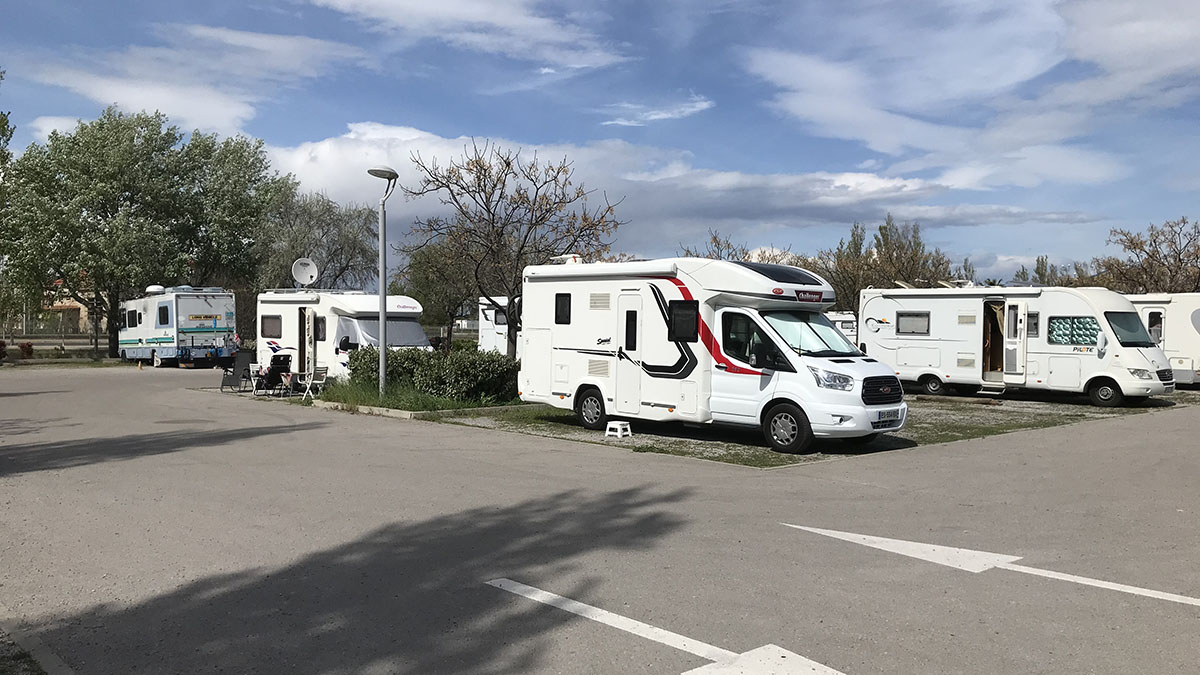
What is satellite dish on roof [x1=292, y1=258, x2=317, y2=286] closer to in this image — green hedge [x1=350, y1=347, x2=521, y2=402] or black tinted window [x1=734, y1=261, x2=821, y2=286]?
green hedge [x1=350, y1=347, x2=521, y2=402]

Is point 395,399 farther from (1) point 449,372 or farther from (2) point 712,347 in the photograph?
(2) point 712,347

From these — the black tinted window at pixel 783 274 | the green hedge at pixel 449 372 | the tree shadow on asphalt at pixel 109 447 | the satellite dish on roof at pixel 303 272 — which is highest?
the satellite dish on roof at pixel 303 272

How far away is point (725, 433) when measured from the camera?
15.1 m

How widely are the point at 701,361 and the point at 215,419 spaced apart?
8923mm

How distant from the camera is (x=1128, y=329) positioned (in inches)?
805

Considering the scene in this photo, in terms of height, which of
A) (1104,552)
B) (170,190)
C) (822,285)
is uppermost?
(170,190)

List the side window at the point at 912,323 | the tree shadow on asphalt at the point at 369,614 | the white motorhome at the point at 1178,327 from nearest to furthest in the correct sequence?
the tree shadow on asphalt at the point at 369,614 → the side window at the point at 912,323 → the white motorhome at the point at 1178,327

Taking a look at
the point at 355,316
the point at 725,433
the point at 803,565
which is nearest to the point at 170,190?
the point at 355,316

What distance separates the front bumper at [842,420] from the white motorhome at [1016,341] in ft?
33.8

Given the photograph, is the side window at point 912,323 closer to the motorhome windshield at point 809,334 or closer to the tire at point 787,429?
the motorhome windshield at point 809,334

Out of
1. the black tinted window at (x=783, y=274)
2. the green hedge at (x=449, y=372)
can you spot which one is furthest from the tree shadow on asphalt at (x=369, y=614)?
the green hedge at (x=449, y=372)

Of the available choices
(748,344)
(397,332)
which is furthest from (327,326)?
(748,344)

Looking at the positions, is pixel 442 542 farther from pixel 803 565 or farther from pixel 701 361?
pixel 701 361

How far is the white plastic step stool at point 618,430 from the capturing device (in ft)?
47.7
